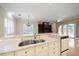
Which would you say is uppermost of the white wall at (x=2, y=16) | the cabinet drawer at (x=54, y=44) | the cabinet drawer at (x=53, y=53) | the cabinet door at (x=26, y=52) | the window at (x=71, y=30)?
the white wall at (x=2, y=16)

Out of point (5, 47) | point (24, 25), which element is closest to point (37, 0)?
point (24, 25)

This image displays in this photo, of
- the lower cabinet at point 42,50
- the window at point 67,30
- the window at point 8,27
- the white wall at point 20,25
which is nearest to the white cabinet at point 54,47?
the lower cabinet at point 42,50

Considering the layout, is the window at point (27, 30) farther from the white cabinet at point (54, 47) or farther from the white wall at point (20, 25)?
the white cabinet at point (54, 47)

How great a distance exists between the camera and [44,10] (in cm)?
154

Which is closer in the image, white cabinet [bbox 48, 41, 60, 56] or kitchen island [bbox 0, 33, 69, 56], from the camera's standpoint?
kitchen island [bbox 0, 33, 69, 56]

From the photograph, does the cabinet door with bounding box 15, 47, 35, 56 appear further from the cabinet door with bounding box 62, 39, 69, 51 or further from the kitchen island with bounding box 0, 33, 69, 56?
the cabinet door with bounding box 62, 39, 69, 51

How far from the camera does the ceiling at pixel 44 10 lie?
1.50m

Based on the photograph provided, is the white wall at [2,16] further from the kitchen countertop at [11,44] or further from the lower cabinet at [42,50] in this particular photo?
the lower cabinet at [42,50]

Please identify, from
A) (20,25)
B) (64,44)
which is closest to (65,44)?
(64,44)

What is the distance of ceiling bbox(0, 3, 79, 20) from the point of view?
1495 millimetres

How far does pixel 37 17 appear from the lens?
5.13ft

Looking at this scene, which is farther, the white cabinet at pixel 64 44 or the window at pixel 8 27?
the white cabinet at pixel 64 44

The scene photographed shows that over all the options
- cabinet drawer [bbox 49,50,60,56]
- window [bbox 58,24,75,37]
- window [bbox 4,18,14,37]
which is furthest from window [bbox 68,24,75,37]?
window [bbox 4,18,14,37]

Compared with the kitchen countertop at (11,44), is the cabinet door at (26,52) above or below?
below
